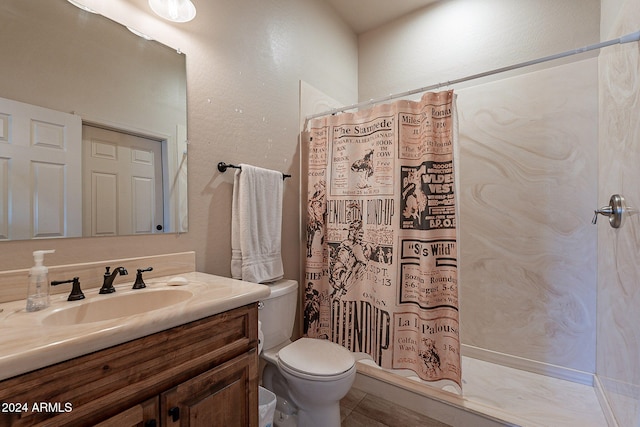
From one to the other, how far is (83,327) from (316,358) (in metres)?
1.03

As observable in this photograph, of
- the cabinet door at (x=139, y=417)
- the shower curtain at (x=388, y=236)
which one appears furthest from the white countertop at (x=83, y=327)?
the shower curtain at (x=388, y=236)

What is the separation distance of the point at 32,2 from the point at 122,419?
4.39 ft

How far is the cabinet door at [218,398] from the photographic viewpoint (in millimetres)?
782

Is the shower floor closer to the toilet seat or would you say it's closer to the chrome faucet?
the toilet seat

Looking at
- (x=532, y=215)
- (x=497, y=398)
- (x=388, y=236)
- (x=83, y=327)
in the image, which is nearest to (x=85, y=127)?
(x=83, y=327)

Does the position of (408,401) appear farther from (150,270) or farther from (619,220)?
(150,270)

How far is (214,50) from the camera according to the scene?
1467mm

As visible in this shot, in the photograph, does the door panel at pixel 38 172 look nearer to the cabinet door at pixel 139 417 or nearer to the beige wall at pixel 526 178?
the cabinet door at pixel 139 417

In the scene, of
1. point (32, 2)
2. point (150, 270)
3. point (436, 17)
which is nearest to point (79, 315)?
point (150, 270)

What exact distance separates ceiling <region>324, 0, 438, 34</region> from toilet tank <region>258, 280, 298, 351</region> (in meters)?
2.26

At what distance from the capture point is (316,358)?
4.64 feet

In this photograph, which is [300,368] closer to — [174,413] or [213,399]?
[213,399]

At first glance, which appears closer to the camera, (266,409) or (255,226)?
(266,409)

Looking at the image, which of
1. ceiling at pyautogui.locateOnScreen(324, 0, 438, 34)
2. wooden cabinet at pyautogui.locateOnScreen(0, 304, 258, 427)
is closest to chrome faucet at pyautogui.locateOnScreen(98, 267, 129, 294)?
wooden cabinet at pyautogui.locateOnScreen(0, 304, 258, 427)
